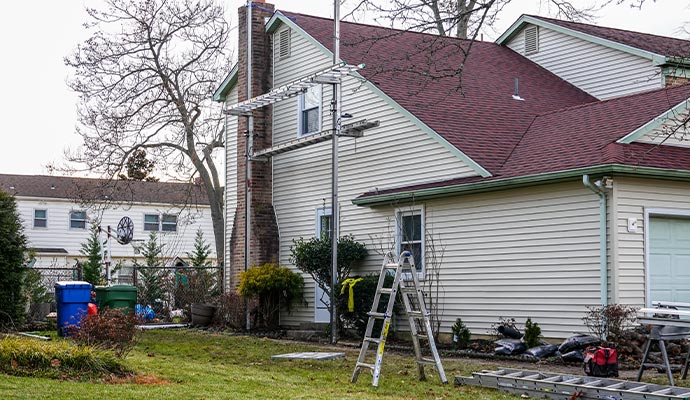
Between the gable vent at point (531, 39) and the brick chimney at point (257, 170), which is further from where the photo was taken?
the gable vent at point (531, 39)

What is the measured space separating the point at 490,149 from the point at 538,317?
3398mm

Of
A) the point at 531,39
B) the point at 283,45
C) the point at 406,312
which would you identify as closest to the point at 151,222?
the point at 283,45

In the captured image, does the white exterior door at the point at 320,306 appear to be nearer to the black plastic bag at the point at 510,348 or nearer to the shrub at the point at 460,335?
the shrub at the point at 460,335

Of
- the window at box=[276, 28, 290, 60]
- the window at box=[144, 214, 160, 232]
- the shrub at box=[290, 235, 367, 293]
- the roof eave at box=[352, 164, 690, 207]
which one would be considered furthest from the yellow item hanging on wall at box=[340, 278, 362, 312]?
the window at box=[144, 214, 160, 232]

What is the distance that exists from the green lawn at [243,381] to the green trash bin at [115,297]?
11.5 ft

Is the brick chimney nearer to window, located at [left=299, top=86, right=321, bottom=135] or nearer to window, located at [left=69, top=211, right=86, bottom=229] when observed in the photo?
window, located at [left=299, top=86, right=321, bottom=135]

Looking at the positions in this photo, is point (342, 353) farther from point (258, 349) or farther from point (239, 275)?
point (239, 275)

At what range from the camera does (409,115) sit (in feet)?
60.9

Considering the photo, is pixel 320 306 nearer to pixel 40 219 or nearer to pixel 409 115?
pixel 409 115

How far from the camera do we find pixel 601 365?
1195cm

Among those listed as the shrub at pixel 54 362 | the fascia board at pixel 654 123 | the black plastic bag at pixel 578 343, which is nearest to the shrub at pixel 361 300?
the black plastic bag at pixel 578 343

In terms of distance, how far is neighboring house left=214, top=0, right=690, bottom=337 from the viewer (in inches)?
587

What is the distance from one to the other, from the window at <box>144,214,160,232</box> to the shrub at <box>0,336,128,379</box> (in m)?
34.2

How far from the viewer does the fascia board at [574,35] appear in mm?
20750
